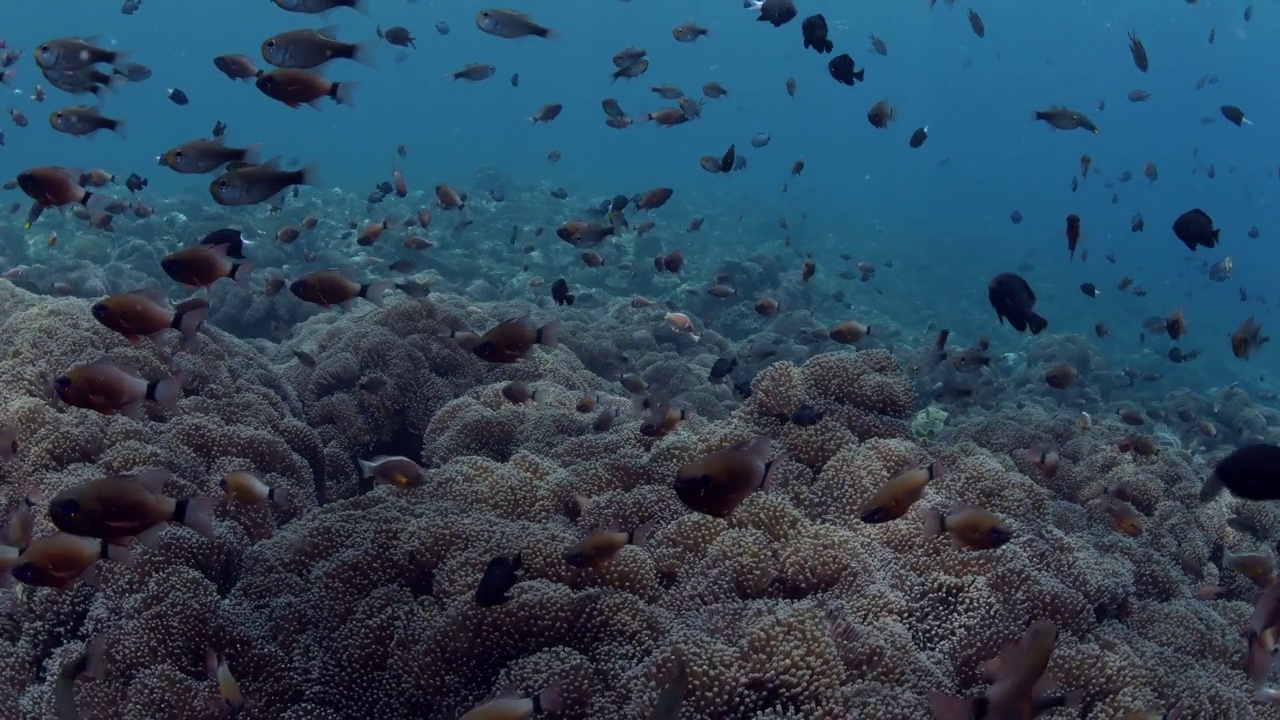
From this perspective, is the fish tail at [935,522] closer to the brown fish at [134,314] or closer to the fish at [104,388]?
the fish at [104,388]

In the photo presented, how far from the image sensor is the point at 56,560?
2801 millimetres

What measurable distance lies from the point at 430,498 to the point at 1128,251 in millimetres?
97831

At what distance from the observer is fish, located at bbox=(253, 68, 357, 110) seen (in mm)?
4680

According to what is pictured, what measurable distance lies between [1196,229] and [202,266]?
7.68 metres

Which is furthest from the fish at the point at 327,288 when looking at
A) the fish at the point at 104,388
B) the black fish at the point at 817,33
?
the black fish at the point at 817,33

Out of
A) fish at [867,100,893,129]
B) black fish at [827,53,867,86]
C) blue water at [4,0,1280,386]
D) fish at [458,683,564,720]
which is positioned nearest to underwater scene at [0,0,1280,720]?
fish at [458,683,564,720]

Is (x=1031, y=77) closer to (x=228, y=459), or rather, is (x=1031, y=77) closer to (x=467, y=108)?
(x=467, y=108)

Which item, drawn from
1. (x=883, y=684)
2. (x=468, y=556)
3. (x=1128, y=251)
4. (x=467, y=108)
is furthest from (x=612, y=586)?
(x=467, y=108)

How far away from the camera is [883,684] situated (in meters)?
2.77

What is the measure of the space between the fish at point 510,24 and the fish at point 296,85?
2.90m

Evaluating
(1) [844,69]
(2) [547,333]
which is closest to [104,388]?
(2) [547,333]

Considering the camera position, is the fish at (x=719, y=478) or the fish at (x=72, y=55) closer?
the fish at (x=719, y=478)

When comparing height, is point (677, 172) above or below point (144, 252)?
below

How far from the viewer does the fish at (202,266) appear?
13.4 feet
